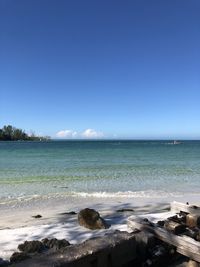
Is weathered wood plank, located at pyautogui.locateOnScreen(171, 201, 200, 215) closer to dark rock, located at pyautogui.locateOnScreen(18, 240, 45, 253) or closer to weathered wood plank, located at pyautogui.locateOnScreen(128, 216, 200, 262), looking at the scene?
weathered wood plank, located at pyautogui.locateOnScreen(128, 216, 200, 262)

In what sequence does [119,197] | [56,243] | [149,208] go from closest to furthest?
[56,243], [149,208], [119,197]

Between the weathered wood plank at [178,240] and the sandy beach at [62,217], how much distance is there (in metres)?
1.18

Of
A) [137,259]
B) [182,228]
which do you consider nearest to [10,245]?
A: [137,259]

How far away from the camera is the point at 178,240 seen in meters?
4.82

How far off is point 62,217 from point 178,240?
15.1 ft

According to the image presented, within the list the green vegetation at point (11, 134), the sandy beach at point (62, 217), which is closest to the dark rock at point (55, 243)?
the sandy beach at point (62, 217)

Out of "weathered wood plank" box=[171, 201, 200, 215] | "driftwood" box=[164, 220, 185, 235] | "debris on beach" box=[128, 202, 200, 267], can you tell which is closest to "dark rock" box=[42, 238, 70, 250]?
"debris on beach" box=[128, 202, 200, 267]

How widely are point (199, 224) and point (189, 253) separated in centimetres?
127

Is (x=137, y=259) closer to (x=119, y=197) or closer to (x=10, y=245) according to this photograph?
(x=10, y=245)

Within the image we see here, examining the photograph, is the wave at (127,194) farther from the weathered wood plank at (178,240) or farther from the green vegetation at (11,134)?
the green vegetation at (11,134)

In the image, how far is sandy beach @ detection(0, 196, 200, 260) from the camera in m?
6.45

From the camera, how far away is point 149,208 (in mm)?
10602

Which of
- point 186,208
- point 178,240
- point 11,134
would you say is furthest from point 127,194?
point 11,134

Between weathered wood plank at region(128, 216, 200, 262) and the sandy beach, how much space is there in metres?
1.18
